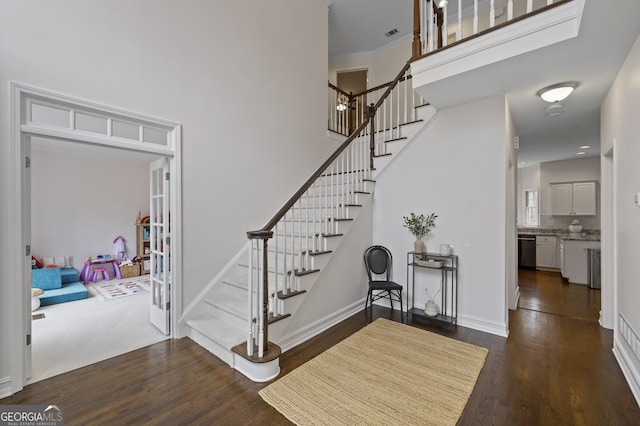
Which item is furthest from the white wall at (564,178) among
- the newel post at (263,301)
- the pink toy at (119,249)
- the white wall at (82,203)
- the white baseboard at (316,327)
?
the pink toy at (119,249)

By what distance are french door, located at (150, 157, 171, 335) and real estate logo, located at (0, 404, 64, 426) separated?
1207 mm

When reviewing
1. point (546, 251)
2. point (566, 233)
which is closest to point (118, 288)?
point (546, 251)

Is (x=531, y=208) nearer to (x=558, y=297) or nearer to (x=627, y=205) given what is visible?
(x=558, y=297)

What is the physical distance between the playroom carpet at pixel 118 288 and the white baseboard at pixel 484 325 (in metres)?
5.37

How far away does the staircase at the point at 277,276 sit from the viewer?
2.49 metres

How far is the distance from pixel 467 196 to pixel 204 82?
3.71m

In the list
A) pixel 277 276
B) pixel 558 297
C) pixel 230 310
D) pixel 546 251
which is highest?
pixel 277 276

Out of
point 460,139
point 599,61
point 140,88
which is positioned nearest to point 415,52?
point 460,139

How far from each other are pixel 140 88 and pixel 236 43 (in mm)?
1537


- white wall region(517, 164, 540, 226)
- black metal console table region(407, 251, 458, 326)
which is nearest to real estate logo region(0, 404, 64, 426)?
black metal console table region(407, 251, 458, 326)

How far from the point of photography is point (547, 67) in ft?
8.72

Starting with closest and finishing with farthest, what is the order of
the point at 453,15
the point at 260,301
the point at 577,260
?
the point at 260,301
the point at 577,260
the point at 453,15

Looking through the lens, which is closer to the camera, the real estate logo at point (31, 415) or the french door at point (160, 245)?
the real estate logo at point (31, 415)

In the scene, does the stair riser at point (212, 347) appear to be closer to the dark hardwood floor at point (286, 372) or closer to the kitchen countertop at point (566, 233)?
the dark hardwood floor at point (286, 372)
